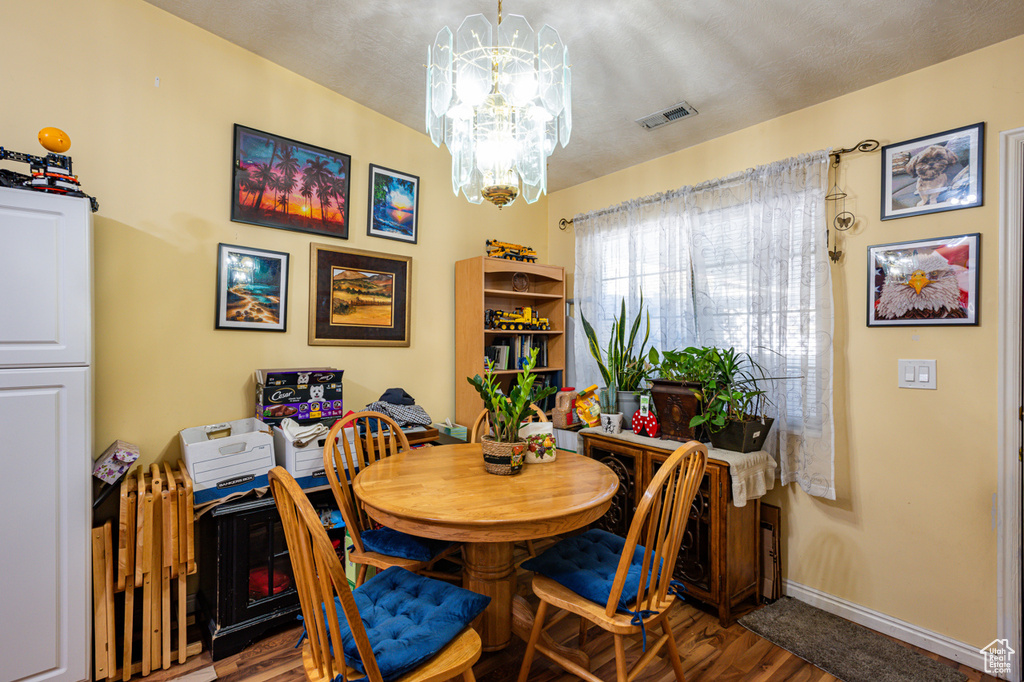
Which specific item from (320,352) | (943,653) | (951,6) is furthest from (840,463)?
(320,352)

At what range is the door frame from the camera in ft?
6.50

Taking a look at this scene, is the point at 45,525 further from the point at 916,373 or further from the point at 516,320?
the point at 916,373

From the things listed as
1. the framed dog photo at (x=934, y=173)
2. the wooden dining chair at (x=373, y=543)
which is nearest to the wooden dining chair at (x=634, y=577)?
the wooden dining chair at (x=373, y=543)

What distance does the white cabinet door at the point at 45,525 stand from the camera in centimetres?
164

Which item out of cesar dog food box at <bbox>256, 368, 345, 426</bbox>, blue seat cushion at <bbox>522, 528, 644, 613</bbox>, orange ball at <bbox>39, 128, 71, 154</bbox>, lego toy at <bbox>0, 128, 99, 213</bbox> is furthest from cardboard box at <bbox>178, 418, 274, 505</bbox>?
blue seat cushion at <bbox>522, 528, 644, 613</bbox>

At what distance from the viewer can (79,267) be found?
5.77 feet

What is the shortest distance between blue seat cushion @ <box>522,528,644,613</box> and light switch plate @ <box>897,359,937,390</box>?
1597mm

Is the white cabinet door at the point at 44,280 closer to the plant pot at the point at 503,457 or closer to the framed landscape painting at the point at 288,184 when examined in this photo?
the framed landscape painting at the point at 288,184

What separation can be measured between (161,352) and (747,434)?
297cm

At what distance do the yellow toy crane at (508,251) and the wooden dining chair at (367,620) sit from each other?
248 centimetres

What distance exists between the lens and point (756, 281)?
271cm

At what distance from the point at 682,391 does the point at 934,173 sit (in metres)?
1.53

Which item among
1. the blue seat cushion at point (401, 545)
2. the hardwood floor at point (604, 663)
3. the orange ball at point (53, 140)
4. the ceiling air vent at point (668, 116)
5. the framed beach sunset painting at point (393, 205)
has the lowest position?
the hardwood floor at point (604, 663)

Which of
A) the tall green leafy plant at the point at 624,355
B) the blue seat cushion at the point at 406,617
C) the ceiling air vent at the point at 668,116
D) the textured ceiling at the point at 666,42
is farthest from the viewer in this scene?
the tall green leafy plant at the point at 624,355
